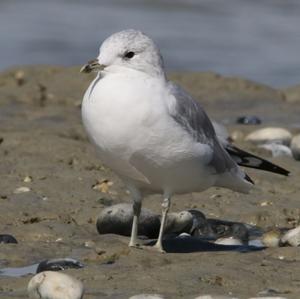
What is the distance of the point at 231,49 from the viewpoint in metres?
16.0

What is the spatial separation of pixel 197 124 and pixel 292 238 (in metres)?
0.85

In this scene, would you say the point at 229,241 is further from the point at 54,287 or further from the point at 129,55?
the point at 54,287

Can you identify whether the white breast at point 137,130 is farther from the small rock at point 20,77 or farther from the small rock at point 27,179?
the small rock at point 20,77

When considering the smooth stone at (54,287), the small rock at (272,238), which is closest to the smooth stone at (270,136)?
the small rock at (272,238)

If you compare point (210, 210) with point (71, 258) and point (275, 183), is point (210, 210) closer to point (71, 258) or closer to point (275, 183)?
point (275, 183)

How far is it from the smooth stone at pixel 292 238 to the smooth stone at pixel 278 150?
2.59 metres

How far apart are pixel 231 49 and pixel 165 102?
8995 millimetres

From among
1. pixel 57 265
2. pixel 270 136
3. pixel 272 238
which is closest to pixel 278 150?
pixel 270 136

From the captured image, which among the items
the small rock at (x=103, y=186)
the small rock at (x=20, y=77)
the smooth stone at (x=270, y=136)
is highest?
the small rock at (x=103, y=186)

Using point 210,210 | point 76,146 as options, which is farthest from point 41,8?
point 210,210

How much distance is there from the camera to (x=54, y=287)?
5.84 metres

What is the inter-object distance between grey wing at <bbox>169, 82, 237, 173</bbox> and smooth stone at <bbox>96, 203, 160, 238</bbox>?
59 cm

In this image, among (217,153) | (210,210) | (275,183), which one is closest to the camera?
(217,153)

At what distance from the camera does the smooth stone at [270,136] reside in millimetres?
10578
